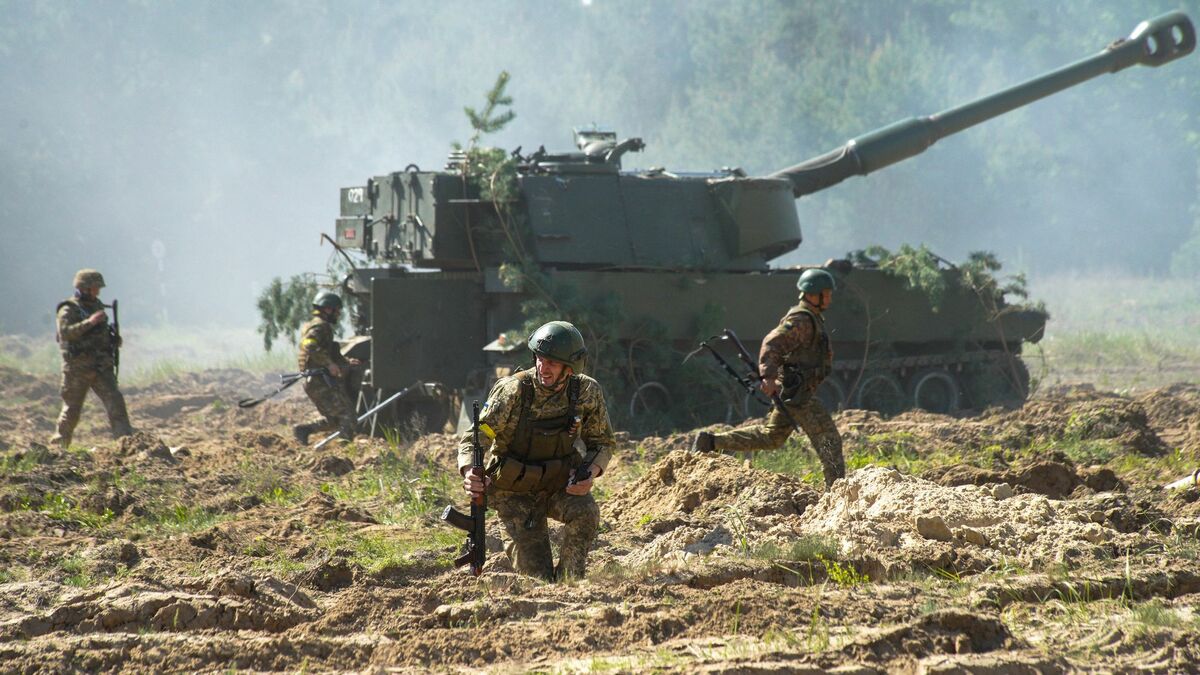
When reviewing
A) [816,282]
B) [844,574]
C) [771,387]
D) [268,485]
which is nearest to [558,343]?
[844,574]

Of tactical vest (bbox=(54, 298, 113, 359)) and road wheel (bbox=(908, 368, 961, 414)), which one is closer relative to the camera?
tactical vest (bbox=(54, 298, 113, 359))

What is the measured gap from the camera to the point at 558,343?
19.9ft

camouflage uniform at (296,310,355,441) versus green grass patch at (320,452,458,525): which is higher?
camouflage uniform at (296,310,355,441)

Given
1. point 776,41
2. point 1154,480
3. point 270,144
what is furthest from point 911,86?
point 1154,480

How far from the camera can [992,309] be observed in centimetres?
1531

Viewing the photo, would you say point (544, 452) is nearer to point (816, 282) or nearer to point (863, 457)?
point (816, 282)

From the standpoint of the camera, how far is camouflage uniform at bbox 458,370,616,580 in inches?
245

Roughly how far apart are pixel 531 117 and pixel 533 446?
1664 inches

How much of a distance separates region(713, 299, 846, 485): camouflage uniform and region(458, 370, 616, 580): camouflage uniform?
2.83 m

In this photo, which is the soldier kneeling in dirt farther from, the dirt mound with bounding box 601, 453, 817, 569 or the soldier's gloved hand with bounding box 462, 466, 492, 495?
the dirt mound with bounding box 601, 453, 817, 569

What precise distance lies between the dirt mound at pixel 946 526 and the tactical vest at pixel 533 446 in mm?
1484

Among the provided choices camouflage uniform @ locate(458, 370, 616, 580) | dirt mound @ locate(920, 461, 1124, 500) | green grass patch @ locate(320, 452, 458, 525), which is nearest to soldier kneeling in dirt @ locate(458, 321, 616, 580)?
camouflage uniform @ locate(458, 370, 616, 580)

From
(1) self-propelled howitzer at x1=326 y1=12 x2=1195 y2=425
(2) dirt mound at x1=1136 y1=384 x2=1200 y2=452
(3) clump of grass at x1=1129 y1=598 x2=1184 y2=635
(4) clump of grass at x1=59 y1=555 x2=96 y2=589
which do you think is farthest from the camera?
(1) self-propelled howitzer at x1=326 y1=12 x2=1195 y2=425

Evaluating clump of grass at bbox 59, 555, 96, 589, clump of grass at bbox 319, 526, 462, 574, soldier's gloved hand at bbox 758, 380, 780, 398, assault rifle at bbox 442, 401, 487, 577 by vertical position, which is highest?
soldier's gloved hand at bbox 758, 380, 780, 398
